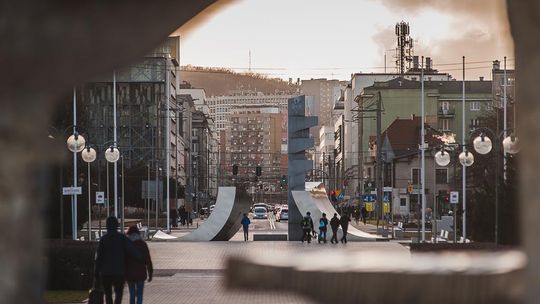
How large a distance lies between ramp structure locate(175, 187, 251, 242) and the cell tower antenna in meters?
86.0

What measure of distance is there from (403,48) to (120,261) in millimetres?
144119

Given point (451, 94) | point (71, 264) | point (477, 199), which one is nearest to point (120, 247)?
point (71, 264)

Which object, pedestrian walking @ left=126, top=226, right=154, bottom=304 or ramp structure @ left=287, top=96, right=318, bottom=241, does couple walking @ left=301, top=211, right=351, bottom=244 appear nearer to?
ramp structure @ left=287, top=96, right=318, bottom=241

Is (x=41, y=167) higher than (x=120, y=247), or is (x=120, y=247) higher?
(x=41, y=167)

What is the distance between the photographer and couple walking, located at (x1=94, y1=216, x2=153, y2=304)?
53.2ft

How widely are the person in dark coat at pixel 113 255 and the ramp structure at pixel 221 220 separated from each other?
44.7 m

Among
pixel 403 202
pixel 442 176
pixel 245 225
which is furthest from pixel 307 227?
pixel 442 176

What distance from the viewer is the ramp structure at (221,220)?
61875mm

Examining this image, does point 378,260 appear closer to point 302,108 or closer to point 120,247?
point 120,247

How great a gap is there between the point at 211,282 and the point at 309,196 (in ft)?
104

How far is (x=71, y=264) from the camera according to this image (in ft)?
91.1

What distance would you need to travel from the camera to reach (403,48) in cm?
15862

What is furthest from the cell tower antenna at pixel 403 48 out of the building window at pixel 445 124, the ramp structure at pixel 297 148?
the ramp structure at pixel 297 148

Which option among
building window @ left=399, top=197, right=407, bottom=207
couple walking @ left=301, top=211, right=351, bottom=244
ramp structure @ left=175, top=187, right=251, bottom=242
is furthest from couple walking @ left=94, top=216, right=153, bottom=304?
building window @ left=399, top=197, right=407, bottom=207
